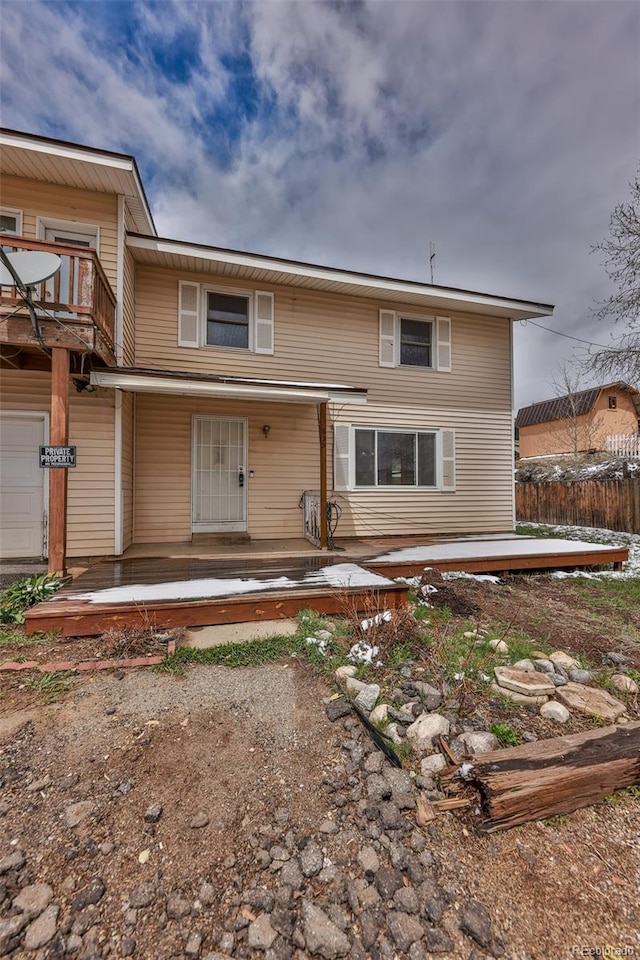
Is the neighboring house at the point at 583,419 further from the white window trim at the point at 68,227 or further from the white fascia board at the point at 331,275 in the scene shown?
the white window trim at the point at 68,227

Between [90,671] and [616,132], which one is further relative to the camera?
[616,132]

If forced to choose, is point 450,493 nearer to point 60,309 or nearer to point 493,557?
point 493,557

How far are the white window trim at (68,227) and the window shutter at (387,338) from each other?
519 centimetres

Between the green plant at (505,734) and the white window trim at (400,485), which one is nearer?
the green plant at (505,734)

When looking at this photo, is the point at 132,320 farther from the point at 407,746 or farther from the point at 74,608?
the point at 407,746

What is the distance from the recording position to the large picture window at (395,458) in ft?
26.7

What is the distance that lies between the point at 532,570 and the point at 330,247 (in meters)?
10.8

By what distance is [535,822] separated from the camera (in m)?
1.75

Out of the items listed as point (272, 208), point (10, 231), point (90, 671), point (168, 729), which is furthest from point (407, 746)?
point (272, 208)

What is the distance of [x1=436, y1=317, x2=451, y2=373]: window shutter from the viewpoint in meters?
8.70

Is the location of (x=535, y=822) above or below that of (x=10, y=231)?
below

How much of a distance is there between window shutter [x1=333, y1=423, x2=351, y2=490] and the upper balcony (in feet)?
14.0

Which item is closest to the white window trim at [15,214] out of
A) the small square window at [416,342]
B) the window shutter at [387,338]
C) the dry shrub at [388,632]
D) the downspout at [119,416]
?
the downspout at [119,416]

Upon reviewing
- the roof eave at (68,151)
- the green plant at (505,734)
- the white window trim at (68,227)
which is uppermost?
the roof eave at (68,151)
